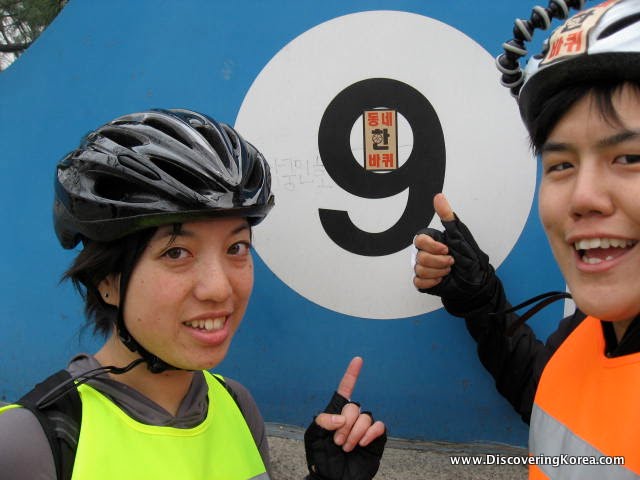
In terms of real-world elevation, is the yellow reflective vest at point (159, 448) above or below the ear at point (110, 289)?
below

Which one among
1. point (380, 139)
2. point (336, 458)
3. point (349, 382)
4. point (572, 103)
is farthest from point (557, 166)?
point (380, 139)

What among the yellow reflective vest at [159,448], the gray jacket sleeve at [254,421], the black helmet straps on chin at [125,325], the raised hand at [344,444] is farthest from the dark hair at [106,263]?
the raised hand at [344,444]

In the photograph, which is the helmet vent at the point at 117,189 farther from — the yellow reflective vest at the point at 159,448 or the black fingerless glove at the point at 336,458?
the black fingerless glove at the point at 336,458

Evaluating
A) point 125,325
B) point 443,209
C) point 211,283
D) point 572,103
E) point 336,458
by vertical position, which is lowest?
point 336,458

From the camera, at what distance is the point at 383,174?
232 cm

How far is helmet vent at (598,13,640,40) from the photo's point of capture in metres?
1.15

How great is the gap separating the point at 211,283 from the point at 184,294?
8cm

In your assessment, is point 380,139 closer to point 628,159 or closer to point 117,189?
point 117,189

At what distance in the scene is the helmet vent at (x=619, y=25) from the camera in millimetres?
1151

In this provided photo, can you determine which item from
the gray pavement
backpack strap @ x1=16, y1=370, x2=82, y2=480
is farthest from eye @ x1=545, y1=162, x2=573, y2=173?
the gray pavement

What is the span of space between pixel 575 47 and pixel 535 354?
1.19 meters

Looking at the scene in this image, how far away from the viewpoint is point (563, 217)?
1202 millimetres

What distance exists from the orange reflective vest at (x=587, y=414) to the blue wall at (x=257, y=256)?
80 centimetres

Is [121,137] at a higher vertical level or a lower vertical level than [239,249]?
higher
